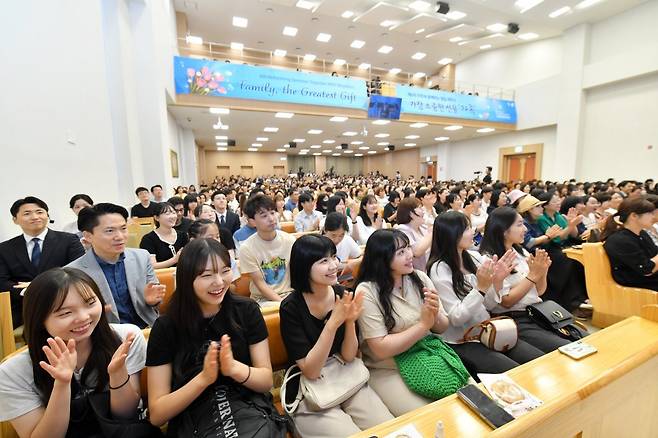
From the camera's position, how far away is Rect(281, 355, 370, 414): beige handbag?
4.70 feet

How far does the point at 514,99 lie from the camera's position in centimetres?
1372

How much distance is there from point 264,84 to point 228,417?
954cm

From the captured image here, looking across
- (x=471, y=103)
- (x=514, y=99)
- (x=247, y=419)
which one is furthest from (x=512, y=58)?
(x=247, y=419)

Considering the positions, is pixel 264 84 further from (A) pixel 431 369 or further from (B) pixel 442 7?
(A) pixel 431 369

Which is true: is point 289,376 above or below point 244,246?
below

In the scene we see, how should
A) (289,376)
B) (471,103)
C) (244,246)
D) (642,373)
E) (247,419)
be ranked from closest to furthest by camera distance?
(247,419), (642,373), (289,376), (244,246), (471,103)

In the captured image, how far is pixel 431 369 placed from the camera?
159 centimetres

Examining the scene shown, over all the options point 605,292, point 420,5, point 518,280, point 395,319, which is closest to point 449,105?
point 420,5

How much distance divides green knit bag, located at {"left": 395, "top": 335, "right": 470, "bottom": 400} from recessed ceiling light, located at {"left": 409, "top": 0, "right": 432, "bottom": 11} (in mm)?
11958

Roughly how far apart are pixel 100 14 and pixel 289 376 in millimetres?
6655

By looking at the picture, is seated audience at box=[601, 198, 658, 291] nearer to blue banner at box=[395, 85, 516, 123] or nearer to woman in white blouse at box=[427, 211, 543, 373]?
woman in white blouse at box=[427, 211, 543, 373]

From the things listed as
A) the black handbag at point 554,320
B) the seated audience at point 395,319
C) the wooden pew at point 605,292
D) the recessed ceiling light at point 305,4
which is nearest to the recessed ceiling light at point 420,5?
the recessed ceiling light at point 305,4

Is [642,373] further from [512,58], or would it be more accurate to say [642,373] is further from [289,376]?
[512,58]

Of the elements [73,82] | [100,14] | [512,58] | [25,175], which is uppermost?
[512,58]
